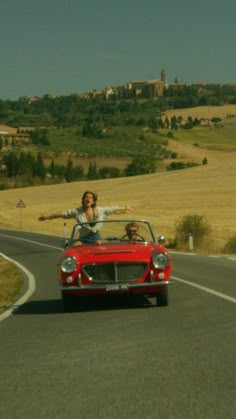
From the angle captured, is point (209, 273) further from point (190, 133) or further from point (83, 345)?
point (190, 133)

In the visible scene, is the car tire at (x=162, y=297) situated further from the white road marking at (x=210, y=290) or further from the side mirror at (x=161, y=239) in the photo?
the white road marking at (x=210, y=290)

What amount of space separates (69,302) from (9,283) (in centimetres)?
634

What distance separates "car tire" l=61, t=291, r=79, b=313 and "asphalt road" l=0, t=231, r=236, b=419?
7.1 inches

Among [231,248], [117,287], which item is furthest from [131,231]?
[231,248]

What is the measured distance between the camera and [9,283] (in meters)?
18.6

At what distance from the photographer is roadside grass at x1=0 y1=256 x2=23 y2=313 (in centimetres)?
1483

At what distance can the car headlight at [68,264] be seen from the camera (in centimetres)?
1230

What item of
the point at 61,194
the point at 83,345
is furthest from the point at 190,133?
the point at 83,345

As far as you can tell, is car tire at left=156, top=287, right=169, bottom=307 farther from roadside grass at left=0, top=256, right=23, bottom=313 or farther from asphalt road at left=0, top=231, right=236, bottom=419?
roadside grass at left=0, top=256, right=23, bottom=313

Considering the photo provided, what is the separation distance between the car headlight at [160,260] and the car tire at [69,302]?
1170mm

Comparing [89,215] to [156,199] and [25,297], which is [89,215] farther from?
[156,199]

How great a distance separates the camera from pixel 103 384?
7195 mm

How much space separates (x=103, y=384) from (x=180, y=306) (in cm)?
552

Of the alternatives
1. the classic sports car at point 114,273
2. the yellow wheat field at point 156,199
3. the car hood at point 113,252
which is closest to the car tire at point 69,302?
the classic sports car at point 114,273
